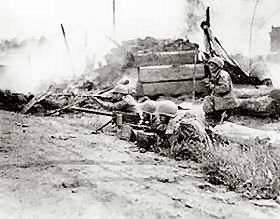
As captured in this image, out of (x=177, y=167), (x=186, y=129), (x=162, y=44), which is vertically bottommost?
(x=177, y=167)

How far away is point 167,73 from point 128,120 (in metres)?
3.52

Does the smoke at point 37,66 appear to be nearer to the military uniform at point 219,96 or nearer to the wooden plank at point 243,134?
the military uniform at point 219,96

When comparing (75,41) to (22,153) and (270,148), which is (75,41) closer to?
(22,153)

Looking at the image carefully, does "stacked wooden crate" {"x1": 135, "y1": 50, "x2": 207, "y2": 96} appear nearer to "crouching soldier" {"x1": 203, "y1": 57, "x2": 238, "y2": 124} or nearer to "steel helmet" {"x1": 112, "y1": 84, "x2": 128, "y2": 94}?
"steel helmet" {"x1": 112, "y1": 84, "x2": 128, "y2": 94}

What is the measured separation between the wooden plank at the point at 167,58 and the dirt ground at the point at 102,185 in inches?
204

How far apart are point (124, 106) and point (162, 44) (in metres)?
5.43

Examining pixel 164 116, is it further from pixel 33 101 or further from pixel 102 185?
pixel 33 101

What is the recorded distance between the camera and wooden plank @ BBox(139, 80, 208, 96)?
38.3 feet

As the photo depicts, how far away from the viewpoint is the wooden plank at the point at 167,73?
38.3 feet

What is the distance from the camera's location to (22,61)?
51.4 ft

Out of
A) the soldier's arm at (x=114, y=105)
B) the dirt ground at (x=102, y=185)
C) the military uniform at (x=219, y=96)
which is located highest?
the military uniform at (x=219, y=96)

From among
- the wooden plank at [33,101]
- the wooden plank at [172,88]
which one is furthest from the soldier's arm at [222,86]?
the wooden plank at [33,101]

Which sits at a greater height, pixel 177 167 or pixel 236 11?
pixel 236 11

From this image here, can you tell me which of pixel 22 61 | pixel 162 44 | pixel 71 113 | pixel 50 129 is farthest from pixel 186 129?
pixel 22 61
